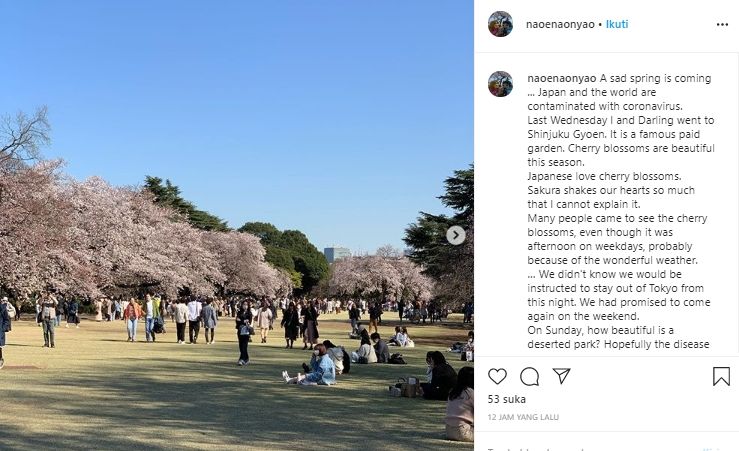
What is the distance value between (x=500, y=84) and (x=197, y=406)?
470 inches

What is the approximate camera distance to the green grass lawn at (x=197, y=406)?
34.7 feet

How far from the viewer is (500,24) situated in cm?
294

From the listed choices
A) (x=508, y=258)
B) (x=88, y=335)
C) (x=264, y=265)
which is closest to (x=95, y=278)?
(x=88, y=335)

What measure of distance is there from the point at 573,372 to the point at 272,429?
925 cm

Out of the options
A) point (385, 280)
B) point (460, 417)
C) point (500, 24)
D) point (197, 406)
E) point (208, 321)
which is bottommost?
point (197, 406)

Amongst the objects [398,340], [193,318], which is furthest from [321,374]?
[193,318]

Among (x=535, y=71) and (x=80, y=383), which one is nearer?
(x=535, y=71)

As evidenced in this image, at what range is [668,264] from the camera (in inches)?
110

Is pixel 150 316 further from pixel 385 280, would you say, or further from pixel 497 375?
pixel 385 280

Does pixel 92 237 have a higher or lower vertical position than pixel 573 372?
higher

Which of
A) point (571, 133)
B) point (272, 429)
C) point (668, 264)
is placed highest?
point (571, 133)

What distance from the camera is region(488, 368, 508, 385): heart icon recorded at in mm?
2871

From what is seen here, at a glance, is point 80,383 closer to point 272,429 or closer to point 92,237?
point 272,429

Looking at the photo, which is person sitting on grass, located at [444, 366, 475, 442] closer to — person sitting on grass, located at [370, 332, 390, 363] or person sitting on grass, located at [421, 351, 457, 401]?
person sitting on grass, located at [421, 351, 457, 401]
